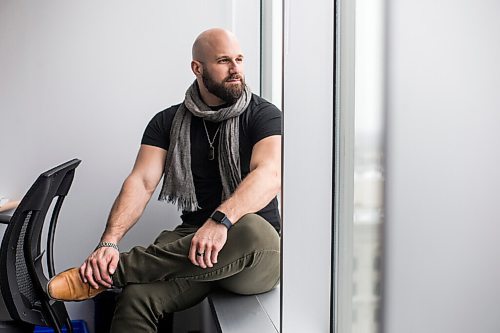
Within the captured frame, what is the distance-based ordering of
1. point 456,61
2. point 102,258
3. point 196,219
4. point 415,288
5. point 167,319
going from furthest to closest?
point 167,319, point 196,219, point 102,258, point 415,288, point 456,61

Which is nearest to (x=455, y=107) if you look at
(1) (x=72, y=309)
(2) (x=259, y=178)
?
(2) (x=259, y=178)

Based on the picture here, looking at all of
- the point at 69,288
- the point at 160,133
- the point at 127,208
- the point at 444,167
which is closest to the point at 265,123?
the point at 160,133

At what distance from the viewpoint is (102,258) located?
2.22 m

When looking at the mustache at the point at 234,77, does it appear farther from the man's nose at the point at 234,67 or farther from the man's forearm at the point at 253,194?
the man's forearm at the point at 253,194

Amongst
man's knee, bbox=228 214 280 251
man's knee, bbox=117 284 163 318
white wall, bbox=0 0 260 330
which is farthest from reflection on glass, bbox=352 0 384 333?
white wall, bbox=0 0 260 330

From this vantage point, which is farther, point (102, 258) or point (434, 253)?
point (102, 258)

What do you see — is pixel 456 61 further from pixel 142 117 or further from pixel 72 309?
pixel 72 309

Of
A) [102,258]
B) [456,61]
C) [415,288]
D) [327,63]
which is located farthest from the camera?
[102,258]

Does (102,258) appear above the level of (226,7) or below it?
below

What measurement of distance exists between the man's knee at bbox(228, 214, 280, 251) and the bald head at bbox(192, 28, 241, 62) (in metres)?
0.75

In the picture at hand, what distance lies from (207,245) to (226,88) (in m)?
0.72

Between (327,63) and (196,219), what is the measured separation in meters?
1.09

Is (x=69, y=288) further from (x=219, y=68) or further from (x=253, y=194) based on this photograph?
(x=219, y=68)

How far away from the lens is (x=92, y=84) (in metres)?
3.22
